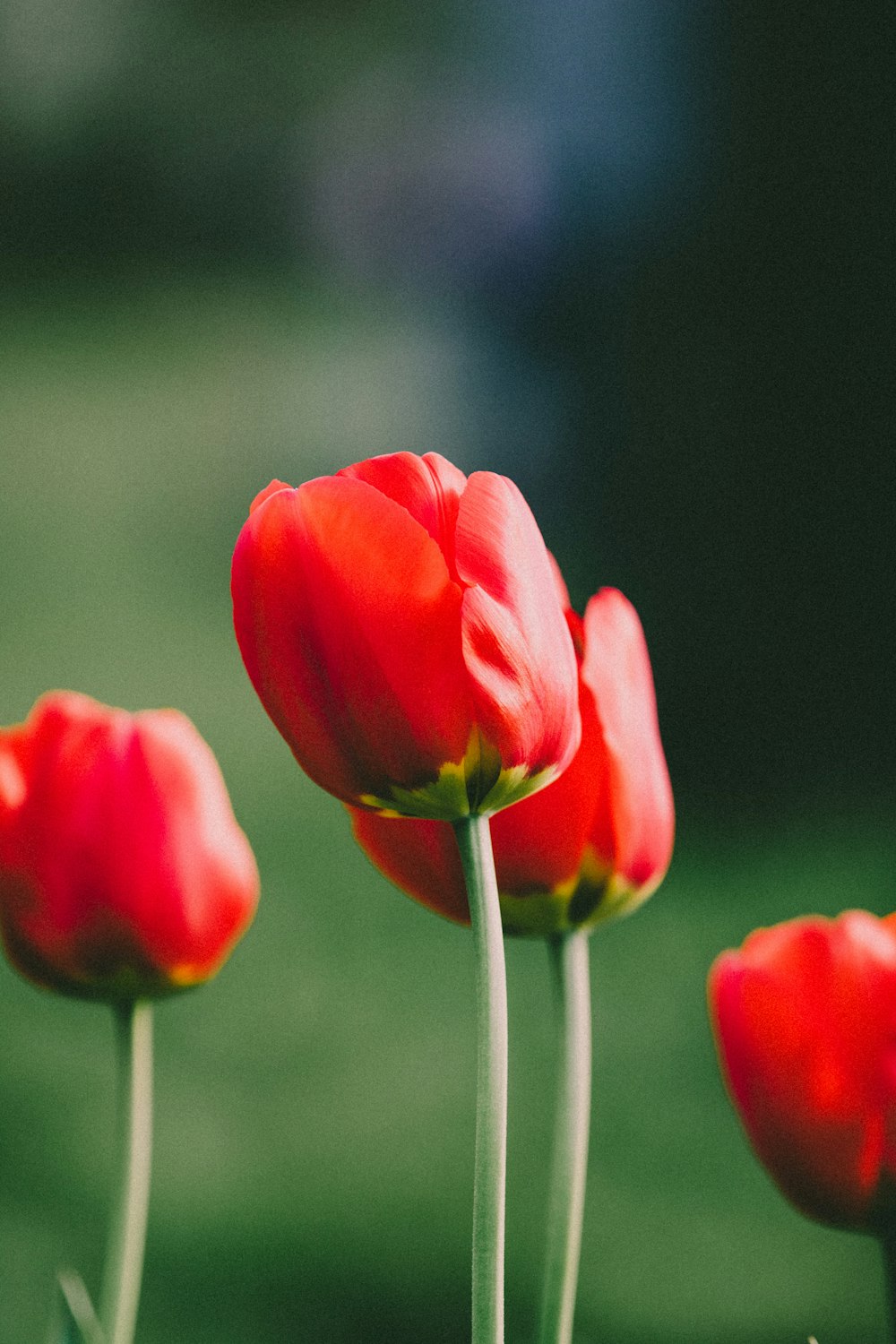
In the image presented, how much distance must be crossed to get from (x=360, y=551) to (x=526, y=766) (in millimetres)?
42

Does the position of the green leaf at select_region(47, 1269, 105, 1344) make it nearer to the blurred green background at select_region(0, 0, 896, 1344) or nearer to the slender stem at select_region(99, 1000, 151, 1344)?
the slender stem at select_region(99, 1000, 151, 1344)

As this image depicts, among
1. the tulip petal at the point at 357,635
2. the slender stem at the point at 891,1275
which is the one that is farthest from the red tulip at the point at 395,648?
the slender stem at the point at 891,1275

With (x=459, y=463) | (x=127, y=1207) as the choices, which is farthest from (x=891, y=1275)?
(x=459, y=463)

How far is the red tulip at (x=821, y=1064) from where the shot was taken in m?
0.26

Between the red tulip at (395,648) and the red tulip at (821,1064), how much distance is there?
82 mm

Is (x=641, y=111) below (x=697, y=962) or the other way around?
the other way around

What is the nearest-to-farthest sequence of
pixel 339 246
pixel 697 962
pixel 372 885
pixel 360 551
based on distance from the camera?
pixel 360 551
pixel 697 962
pixel 372 885
pixel 339 246

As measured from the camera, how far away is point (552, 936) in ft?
0.87

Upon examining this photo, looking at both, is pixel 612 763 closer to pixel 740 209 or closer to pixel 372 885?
pixel 372 885

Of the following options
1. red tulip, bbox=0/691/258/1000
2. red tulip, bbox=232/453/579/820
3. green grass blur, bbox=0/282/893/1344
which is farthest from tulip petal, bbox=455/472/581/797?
green grass blur, bbox=0/282/893/1344

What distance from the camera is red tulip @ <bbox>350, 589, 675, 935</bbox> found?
0.26m

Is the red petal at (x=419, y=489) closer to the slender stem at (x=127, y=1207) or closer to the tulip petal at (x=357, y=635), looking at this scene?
the tulip petal at (x=357, y=635)

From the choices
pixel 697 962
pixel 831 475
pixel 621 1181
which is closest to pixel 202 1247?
pixel 621 1181

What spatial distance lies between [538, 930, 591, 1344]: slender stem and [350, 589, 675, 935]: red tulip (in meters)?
0.02
